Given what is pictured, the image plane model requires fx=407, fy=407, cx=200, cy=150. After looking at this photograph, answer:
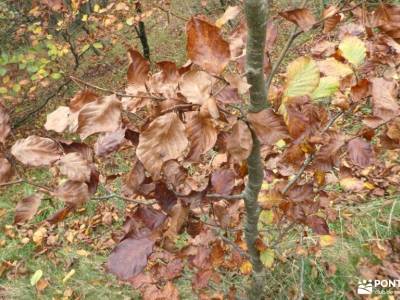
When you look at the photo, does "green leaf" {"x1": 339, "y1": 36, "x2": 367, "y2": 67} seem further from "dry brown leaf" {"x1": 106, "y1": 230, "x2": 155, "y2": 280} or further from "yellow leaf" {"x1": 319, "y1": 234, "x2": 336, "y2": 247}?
"yellow leaf" {"x1": 319, "y1": 234, "x2": 336, "y2": 247}

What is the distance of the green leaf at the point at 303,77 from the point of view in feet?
3.18

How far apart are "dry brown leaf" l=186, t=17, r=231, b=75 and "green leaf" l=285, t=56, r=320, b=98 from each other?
0.23 m

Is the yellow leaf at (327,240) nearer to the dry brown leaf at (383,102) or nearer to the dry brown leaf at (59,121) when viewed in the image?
the dry brown leaf at (383,102)

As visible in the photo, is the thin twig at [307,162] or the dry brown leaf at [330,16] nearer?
the dry brown leaf at [330,16]

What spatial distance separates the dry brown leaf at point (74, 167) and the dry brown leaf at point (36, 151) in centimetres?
3

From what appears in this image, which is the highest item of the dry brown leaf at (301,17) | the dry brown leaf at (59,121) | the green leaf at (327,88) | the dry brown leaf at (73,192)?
the dry brown leaf at (301,17)

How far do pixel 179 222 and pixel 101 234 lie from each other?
3134 mm

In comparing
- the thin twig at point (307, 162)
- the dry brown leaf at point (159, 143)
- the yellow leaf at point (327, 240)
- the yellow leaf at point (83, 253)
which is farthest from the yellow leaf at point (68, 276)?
the dry brown leaf at point (159, 143)

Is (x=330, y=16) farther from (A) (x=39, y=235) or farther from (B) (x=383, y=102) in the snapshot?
(A) (x=39, y=235)

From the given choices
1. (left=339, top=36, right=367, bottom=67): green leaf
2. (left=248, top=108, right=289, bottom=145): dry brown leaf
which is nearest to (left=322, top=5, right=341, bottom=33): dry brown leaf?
(left=339, top=36, right=367, bottom=67): green leaf

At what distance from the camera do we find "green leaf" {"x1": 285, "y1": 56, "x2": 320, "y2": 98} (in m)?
0.97

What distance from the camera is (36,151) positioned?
0.93 metres

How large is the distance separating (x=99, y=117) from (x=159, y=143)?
0.14 m

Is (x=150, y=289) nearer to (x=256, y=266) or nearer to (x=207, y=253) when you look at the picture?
(x=207, y=253)
